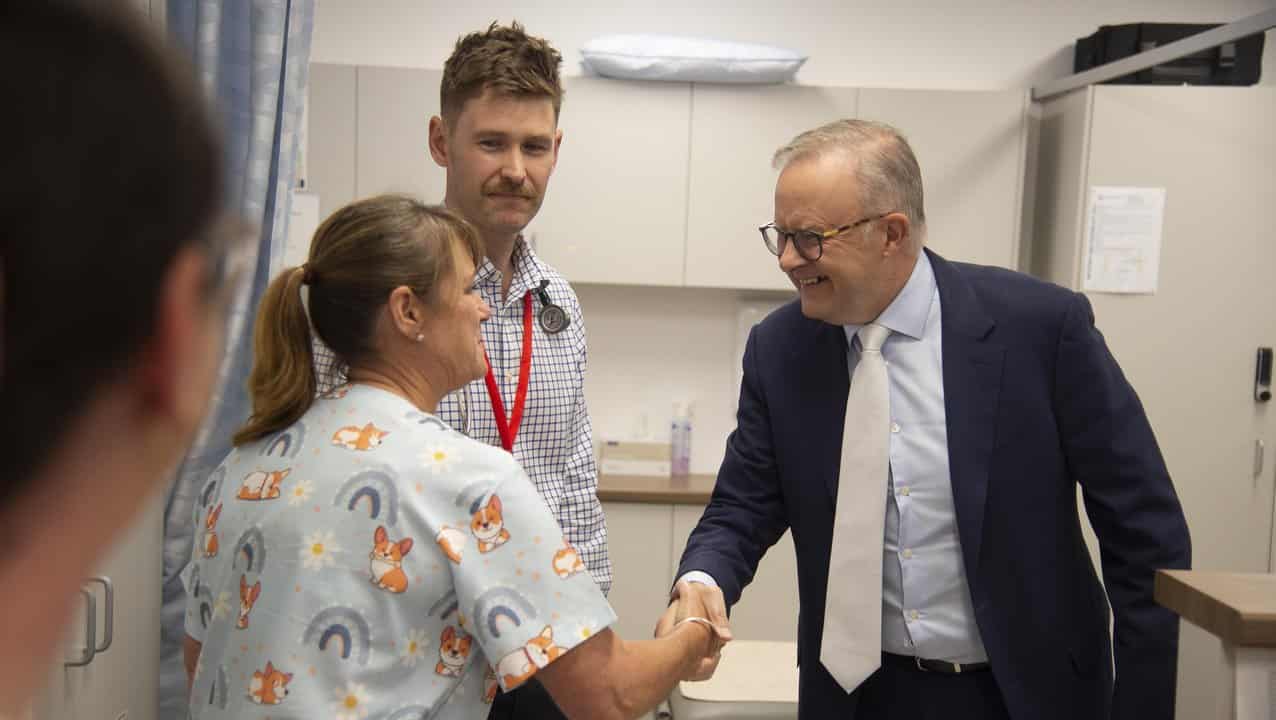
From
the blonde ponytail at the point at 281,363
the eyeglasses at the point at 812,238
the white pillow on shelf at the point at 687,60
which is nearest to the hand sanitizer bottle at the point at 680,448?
the white pillow on shelf at the point at 687,60

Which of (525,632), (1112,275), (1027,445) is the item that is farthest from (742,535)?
(1112,275)

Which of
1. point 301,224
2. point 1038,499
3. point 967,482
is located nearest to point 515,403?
point 967,482

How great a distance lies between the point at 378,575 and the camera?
3.89 feet

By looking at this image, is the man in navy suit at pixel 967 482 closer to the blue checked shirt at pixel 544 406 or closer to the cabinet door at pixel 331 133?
the blue checked shirt at pixel 544 406

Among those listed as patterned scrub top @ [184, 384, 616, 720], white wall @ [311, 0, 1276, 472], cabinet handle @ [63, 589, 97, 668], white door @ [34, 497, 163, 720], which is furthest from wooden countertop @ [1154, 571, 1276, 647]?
white wall @ [311, 0, 1276, 472]

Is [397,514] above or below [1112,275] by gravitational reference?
below

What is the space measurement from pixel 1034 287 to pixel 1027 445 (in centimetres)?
25

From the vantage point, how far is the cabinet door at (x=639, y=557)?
146 inches

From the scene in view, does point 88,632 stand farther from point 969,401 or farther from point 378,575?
point 969,401

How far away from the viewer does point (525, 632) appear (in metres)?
1.21

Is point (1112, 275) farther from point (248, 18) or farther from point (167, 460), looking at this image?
point (167, 460)

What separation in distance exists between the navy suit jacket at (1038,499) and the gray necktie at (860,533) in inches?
2.1

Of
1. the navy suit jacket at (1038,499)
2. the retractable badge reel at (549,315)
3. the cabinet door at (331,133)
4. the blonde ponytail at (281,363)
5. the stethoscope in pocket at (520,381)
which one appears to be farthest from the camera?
the cabinet door at (331,133)

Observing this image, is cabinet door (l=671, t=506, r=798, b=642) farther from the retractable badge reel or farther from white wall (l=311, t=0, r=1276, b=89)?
the retractable badge reel
